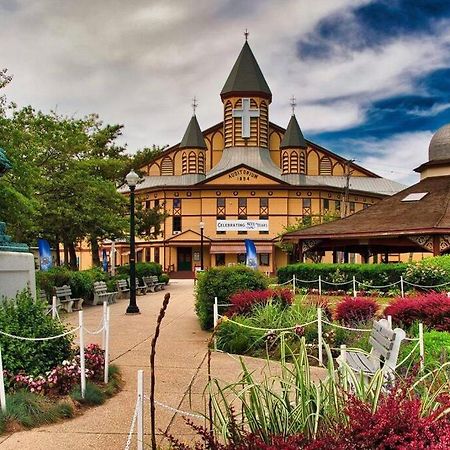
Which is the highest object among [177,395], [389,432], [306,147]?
[306,147]

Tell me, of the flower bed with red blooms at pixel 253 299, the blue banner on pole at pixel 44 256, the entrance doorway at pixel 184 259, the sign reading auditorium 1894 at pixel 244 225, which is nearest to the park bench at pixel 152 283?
the blue banner on pole at pixel 44 256

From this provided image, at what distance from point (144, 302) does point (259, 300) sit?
41.5ft

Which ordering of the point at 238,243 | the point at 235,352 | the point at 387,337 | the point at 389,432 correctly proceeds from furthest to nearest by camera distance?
the point at 238,243
the point at 235,352
the point at 387,337
the point at 389,432

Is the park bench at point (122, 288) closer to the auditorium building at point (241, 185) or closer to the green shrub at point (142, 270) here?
the green shrub at point (142, 270)

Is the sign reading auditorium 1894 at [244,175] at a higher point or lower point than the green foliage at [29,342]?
higher

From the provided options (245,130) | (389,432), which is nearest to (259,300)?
(389,432)

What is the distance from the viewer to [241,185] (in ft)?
205

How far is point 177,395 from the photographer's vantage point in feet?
26.3

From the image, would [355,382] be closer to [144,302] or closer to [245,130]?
[144,302]

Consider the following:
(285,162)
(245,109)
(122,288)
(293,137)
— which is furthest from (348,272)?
(245,109)

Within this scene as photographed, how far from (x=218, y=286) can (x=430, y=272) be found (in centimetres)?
1077

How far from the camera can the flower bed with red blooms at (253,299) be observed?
1340cm

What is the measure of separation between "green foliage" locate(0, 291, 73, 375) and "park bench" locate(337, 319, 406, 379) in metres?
3.67

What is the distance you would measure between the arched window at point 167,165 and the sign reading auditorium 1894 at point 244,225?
1085cm
